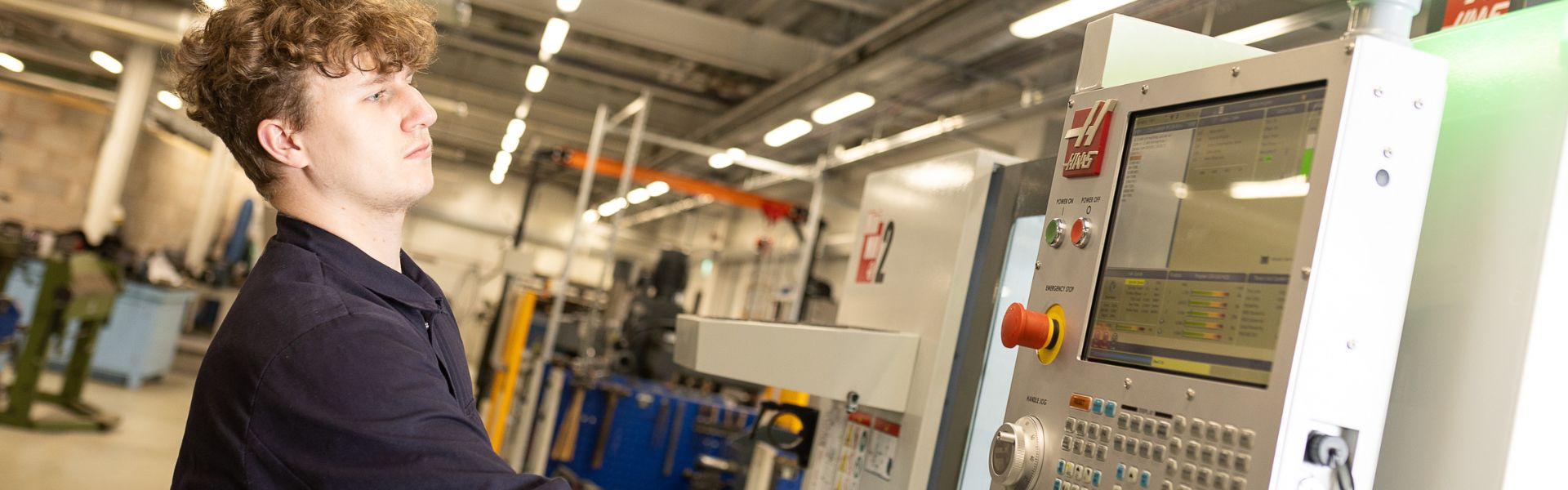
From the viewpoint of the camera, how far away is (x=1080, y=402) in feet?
3.57

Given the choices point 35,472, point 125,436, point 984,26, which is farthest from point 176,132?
point 984,26

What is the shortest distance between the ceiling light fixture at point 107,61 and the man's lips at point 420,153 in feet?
33.1

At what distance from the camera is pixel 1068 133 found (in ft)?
4.06

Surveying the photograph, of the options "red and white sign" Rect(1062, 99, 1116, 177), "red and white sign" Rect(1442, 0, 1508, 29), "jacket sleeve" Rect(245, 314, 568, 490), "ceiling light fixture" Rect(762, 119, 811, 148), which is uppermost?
"ceiling light fixture" Rect(762, 119, 811, 148)

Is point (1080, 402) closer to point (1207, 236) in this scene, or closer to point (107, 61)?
point (1207, 236)

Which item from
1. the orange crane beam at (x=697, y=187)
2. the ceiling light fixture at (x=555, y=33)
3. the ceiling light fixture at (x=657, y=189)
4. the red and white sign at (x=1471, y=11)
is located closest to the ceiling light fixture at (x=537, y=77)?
the orange crane beam at (x=697, y=187)

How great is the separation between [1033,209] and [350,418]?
1.02 metres

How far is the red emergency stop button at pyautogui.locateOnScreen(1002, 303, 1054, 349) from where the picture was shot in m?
1.15

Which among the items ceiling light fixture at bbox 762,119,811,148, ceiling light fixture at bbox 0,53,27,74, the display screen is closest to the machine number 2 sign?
the display screen

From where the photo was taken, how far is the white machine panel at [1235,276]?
2.86 feet

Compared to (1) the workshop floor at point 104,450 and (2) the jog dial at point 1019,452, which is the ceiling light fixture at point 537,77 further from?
(2) the jog dial at point 1019,452

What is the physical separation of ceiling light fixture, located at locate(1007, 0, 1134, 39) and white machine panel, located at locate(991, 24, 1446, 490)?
128 inches

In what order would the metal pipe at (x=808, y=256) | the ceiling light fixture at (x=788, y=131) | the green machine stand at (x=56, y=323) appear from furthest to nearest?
the ceiling light fixture at (x=788, y=131), the metal pipe at (x=808, y=256), the green machine stand at (x=56, y=323)

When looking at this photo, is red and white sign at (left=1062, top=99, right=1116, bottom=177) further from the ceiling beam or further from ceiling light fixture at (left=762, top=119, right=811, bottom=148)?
ceiling light fixture at (left=762, top=119, right=811, bottom=148)
